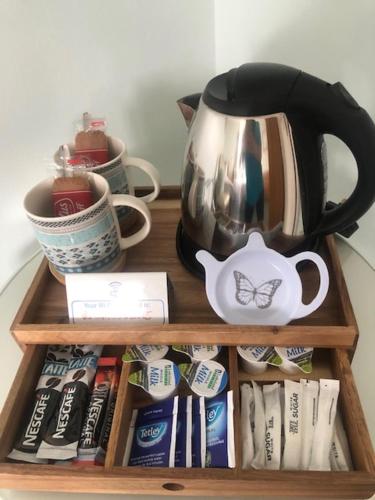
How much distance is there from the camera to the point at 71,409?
57 centimetres

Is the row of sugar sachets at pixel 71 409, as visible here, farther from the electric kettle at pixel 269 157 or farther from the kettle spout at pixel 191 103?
the kettle spout at pixel 191 103

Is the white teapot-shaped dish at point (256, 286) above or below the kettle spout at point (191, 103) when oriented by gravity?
below

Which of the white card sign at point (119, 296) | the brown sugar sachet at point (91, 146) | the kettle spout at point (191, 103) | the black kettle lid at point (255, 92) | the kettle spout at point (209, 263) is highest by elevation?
the black kettle lid at point (255, 92)

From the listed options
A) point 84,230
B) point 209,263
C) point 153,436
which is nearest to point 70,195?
point 84,230

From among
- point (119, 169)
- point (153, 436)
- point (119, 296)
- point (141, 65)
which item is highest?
point (141, 65)

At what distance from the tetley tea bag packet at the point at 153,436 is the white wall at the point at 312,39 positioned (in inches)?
18.4

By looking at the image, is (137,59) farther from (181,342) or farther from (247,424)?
(247,424)

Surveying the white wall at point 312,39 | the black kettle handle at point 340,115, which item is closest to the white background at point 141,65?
the white wall at point 312,39

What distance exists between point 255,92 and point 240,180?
104mm

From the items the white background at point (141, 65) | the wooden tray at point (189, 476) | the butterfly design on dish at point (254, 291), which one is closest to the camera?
the wooden tray at point (189, 476)

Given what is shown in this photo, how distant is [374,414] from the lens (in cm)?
59

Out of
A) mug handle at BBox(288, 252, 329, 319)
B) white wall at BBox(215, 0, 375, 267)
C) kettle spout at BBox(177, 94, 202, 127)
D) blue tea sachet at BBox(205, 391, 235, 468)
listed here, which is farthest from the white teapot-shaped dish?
white wall at BBox(215, 0, 375, 267)

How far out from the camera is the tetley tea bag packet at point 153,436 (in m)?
0.53

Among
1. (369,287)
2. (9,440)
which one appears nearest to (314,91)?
(369,287)
